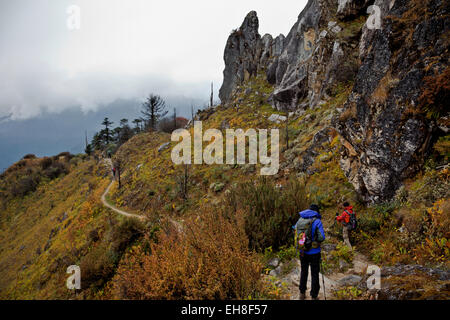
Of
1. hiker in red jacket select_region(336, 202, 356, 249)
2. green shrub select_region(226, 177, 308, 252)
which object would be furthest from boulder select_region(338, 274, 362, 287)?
green shrub select_region(226, 177, 308, 252)

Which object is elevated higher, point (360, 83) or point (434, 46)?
point (434, 46)

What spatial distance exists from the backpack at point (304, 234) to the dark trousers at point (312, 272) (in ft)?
0.73

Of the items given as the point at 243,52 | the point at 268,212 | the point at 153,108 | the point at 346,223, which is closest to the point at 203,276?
the point at 268,212

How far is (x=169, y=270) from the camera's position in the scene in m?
3.82

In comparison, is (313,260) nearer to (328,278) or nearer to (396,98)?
(328,278)

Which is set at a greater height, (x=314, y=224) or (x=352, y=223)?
(x=314, y=224)

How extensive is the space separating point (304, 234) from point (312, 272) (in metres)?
0.69

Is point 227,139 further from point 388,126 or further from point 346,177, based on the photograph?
point 388,126

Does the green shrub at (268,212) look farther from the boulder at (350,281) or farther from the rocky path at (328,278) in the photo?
the boulder at (350,281)

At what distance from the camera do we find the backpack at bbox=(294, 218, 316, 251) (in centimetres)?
385

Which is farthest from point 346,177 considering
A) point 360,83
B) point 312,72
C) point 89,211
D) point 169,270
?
point 89,211

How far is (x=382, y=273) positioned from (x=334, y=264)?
1568mm

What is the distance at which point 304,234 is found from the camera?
3887 millimetres

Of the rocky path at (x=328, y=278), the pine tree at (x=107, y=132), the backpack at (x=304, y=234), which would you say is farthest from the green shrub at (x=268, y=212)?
the pine tree at (x=107, y=132)
